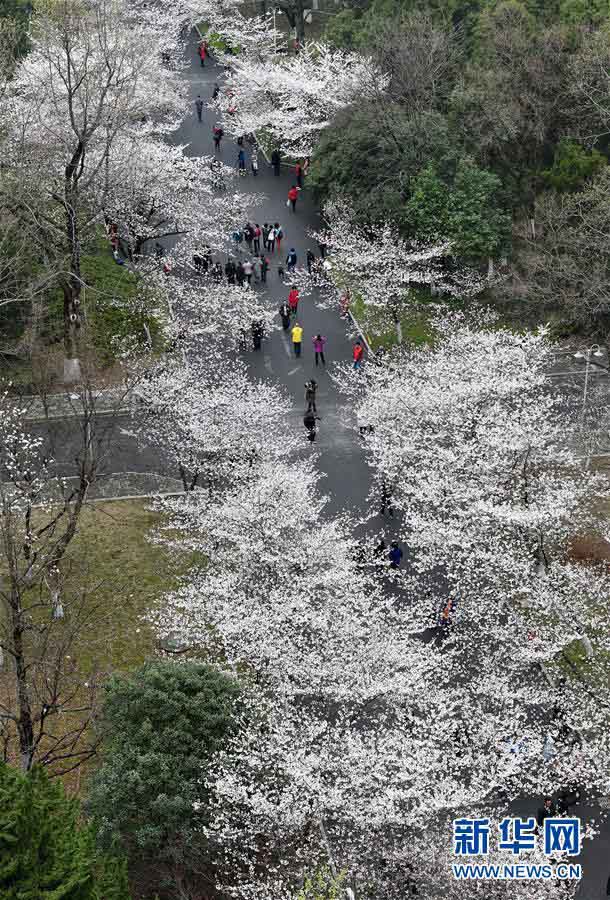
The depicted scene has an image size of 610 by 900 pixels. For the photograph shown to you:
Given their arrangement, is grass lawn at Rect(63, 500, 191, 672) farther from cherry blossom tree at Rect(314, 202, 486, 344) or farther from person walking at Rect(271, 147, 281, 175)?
person walking at Rect(271, 147, 281, 175)

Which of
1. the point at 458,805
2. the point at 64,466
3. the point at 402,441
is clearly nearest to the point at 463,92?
the point at 402,441

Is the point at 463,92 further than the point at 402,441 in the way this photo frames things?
Yes

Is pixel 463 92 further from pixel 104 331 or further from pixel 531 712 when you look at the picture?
pixel 531 712

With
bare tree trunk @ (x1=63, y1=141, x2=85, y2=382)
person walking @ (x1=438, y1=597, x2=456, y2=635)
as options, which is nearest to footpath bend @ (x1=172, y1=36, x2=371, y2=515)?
person walking @ (x1=438, y1=597, x2=456, y2=635)

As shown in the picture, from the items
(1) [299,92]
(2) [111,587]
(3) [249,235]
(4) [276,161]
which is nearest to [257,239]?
(3) [249,235]

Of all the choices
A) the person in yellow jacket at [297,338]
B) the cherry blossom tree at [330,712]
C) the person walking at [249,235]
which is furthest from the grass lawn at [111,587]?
the person walking at [249,235]
